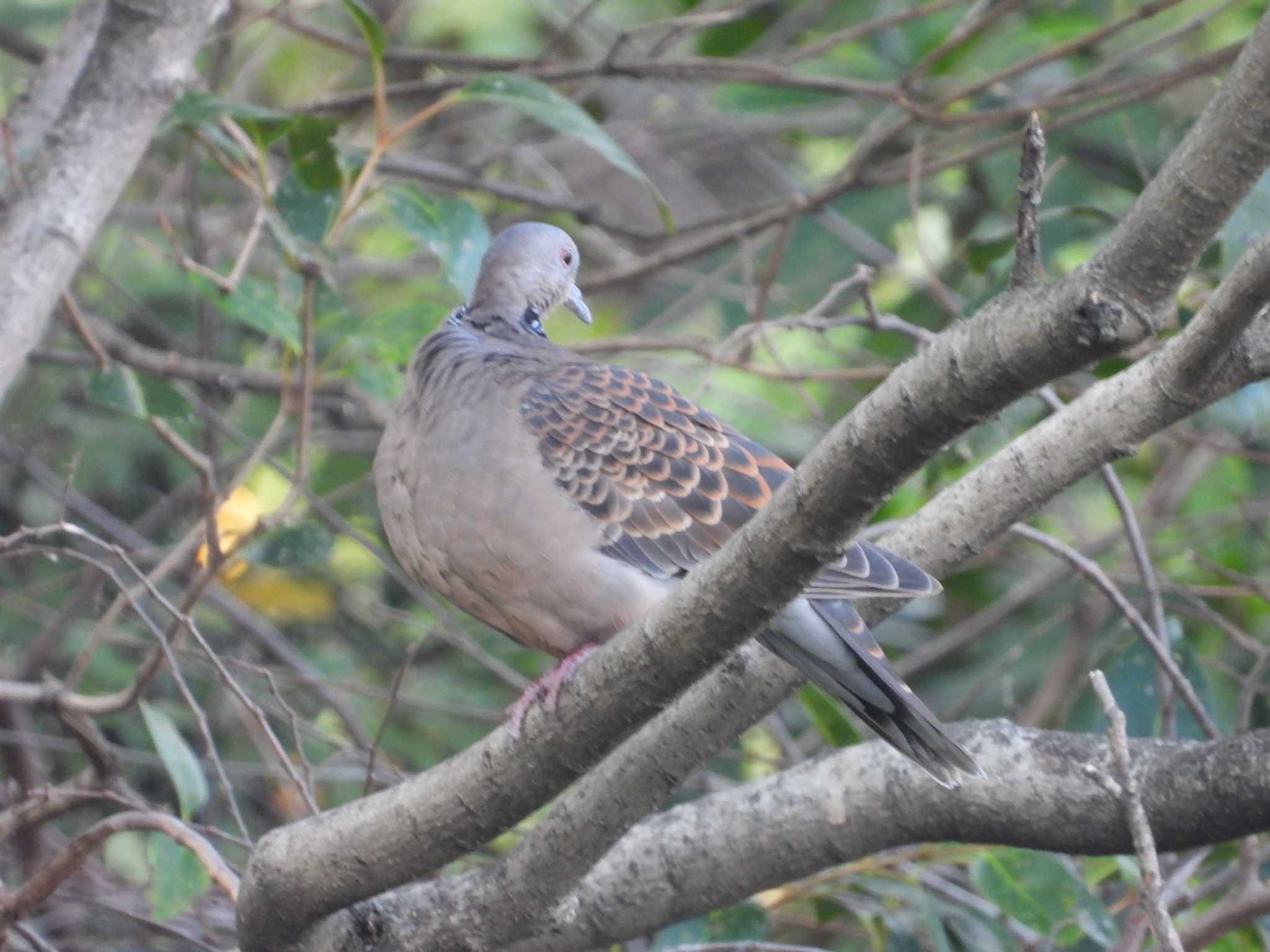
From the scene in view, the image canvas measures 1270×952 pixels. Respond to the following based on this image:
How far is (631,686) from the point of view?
72.2 inches

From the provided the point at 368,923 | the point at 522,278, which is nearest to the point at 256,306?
the point at 522,278

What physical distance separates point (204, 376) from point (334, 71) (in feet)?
6.92

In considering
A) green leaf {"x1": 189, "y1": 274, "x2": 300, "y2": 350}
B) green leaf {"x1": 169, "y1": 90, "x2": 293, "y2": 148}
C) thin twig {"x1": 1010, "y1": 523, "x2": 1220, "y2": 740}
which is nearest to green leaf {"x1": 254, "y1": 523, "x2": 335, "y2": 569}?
green leaf {"x1": 189, "y1": 274, "x2": 300, "y2": 350}

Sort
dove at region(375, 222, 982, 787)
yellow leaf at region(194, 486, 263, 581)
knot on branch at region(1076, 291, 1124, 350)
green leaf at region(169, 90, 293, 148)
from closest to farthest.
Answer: knot on branch at region(1076, 291, 1124, 350), dove at region(375, 222, 982, 787), green leaf at region(169, 90, 293, 148), yellow leaf at region(194, 486, 263, 581)

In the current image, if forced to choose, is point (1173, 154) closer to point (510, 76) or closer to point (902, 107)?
point (510, 76)

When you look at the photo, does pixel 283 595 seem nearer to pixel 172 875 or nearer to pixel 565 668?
pixel 172 875

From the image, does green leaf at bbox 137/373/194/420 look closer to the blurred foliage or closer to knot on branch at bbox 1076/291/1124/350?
the blurred foliage

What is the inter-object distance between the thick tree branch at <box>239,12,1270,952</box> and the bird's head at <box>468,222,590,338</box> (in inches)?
43.3

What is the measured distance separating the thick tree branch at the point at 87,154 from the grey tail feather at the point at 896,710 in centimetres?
144

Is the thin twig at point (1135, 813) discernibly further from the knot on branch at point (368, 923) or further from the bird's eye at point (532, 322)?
the bird's eye at point (532, 322)

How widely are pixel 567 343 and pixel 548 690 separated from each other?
6.73ft

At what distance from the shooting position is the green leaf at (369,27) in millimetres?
2912

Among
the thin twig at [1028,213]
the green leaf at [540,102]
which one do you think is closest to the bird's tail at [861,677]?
the thin twig at [1028,213]

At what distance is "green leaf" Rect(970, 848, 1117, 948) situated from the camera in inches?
105
